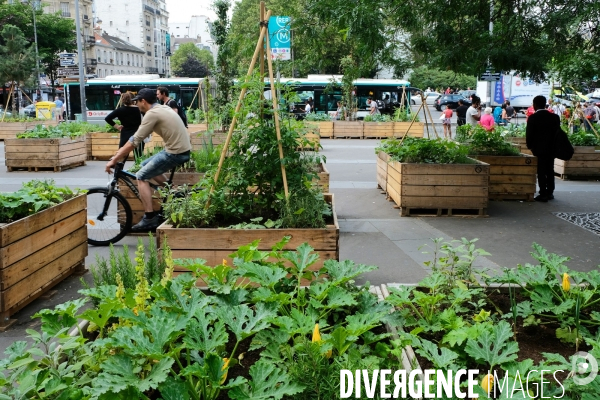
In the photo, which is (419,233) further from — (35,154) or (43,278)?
(35,154)

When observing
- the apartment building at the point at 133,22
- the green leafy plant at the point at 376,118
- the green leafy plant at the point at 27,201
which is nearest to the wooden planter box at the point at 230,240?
the green leafy plant at the point at 27,201

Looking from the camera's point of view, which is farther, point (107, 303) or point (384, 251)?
point (384, 251)

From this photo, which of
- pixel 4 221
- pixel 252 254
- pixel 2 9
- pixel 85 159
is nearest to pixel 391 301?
pixel 252 254

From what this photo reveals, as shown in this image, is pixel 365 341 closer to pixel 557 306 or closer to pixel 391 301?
pixel 391 301

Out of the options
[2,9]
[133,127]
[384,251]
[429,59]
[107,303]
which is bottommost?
[384,251]

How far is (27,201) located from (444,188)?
6.29 metres

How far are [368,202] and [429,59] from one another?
2.96m

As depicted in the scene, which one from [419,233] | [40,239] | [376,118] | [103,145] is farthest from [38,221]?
[376,118]

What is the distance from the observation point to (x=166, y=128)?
25.0 feet

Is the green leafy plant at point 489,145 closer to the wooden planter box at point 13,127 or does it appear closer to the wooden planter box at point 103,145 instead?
the wooden planter box at point 103,145

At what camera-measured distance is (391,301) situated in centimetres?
341

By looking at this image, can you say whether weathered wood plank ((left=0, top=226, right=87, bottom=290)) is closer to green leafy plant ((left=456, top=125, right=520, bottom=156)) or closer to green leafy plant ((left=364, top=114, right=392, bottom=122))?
green leafy plant ((left=456, top=125, right=520, bottom=156))

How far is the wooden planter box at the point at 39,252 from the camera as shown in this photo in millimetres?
5223

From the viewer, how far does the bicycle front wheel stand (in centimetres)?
785
